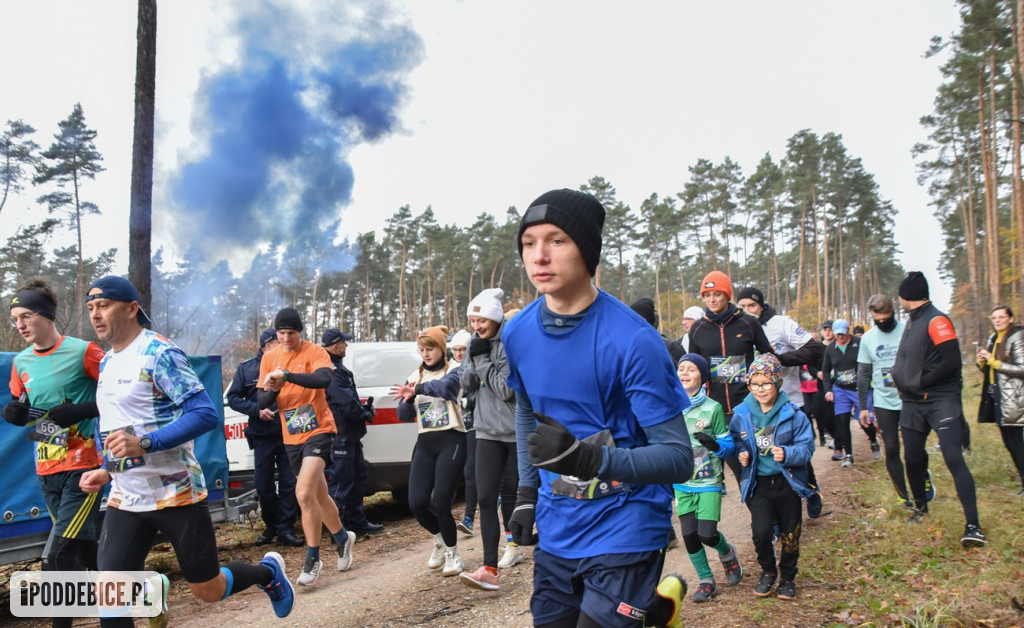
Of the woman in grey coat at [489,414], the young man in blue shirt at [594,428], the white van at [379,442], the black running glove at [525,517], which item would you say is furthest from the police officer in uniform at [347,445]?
the young man in blue shirt at [594,428]

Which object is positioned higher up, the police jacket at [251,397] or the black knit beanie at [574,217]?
the black knit beanie at [574,217]

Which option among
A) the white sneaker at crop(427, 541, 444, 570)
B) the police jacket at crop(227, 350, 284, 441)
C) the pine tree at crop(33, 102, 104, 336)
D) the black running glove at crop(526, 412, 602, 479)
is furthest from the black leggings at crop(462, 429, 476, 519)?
the pine tree at crop(33, 102, 104, 336)

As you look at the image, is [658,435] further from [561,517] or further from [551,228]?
[551,228]

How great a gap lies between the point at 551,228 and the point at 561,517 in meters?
1.08

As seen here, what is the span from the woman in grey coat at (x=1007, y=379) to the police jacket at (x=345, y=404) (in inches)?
270

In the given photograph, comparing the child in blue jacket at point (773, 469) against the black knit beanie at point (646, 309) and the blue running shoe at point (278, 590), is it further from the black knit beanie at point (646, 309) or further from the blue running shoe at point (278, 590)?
the blue running shoe at point (278, 590)

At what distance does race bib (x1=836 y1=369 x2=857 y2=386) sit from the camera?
1158cm

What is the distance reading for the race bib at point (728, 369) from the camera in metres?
6.36

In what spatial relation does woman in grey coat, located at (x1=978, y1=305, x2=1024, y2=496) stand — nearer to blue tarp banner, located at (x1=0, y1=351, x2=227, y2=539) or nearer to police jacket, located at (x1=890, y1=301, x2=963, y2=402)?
police jacket, located at (x1=890, y1=301, x2=963, y2=402)

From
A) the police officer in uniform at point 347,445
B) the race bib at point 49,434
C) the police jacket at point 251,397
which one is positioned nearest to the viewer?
the race bib at point 49,434

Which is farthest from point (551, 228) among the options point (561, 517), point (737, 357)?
point (737, 357)

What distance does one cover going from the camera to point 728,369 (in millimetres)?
6410

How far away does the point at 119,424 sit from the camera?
3949 millimetres

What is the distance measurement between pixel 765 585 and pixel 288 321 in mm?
4726
